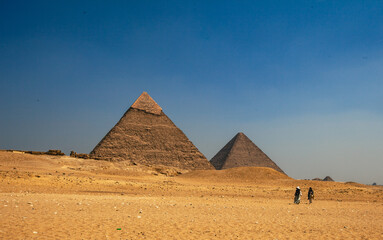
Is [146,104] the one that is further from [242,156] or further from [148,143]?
[242,156]

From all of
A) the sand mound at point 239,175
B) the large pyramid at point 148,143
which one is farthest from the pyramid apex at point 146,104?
the sand mound at point 239,175

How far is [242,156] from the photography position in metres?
62.4

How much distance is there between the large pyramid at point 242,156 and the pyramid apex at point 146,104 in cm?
1530

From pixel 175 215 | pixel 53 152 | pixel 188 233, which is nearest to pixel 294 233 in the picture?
pixel 188 233

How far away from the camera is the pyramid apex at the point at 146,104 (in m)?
58.6

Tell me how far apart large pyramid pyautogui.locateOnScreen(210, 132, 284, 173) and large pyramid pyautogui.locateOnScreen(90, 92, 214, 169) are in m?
9.31

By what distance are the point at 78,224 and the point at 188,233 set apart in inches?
93.6

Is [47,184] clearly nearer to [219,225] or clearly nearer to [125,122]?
[219,225]

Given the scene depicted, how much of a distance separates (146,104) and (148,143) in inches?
389

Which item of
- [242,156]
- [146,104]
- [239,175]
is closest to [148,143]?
[146,104]

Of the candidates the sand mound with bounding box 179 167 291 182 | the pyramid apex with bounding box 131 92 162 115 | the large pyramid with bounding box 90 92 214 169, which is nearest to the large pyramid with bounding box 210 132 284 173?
the large pyramid with bounding box 90 92 214 169

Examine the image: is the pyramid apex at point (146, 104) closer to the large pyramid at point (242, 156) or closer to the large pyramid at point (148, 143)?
the large pyramid at point (148, 143)

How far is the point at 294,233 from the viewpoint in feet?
23.5

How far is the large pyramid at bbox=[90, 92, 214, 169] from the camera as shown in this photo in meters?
49.5
